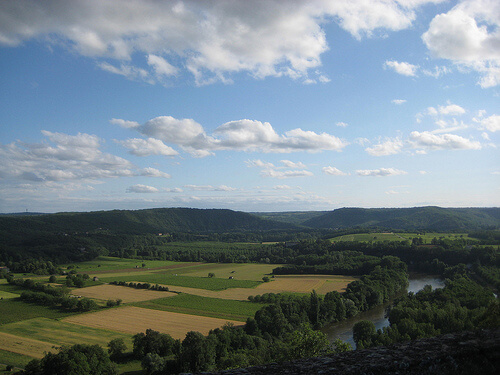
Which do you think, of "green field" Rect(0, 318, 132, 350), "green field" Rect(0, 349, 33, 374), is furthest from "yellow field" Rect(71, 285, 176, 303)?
Answer: "green field" Rect(0, 349, 33, 374)

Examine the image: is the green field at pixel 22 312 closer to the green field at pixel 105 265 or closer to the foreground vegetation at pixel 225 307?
the foreground vegetation at pixel 225 307

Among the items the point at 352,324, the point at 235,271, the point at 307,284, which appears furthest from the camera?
the point at 235,271

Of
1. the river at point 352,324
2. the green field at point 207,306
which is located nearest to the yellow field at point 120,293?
the green field at point 207,306

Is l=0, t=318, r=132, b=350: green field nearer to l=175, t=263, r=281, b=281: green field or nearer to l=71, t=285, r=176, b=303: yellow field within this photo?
l=71, t=285, r=176, b=303: yellow field

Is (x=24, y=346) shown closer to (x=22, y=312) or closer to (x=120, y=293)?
(x=22, y=312)

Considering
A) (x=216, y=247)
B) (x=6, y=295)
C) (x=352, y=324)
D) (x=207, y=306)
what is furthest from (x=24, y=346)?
(x=216, y=247)

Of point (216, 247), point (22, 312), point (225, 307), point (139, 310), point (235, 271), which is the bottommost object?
point (216, 247)

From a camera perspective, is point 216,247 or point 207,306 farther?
point 216,247
